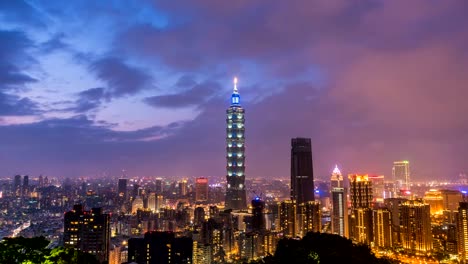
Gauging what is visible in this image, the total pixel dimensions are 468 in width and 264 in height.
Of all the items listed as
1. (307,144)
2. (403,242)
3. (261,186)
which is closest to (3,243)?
(403,242)

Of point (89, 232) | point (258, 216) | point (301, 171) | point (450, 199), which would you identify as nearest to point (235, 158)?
point (301, 171)

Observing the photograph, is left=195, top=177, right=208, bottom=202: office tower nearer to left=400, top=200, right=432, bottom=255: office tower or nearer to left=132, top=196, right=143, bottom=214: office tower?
left=132, top=196, right=143, bottom=214: office tower

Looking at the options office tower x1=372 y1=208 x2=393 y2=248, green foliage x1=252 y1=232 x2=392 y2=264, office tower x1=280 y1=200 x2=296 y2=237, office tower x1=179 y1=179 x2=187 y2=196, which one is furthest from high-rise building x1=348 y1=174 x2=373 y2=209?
office tower x1=179 y1=179 x2=187 y2=196

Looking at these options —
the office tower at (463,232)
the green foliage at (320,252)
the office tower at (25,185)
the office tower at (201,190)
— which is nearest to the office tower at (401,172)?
the office tower at (201,190)

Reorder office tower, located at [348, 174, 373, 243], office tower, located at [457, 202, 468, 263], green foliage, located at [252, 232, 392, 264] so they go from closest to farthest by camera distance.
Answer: green foliage, located at [252, 232, 392, 264], office tower, located at [457, 202, 468, 263], office tower, located at [348, 174, 373, 243]

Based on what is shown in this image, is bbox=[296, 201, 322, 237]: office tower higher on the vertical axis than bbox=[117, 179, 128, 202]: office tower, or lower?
lower

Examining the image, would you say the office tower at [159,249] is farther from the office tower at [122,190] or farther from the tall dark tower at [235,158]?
the office tower at [122,190]
